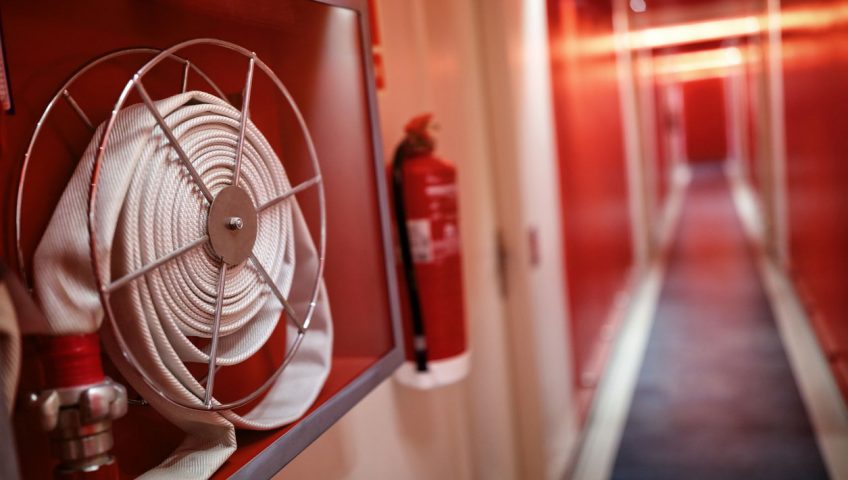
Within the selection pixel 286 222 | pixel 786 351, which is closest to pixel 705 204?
pixel 786 351

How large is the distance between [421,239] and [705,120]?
64.2 ft

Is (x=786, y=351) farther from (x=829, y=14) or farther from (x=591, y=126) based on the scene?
(x=829, y=14)

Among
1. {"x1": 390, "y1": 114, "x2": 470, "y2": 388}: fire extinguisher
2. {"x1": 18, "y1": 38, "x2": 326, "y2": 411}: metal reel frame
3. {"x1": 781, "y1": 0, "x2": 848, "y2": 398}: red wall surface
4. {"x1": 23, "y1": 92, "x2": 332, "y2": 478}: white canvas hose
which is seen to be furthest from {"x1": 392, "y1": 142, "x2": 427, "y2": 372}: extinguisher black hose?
{"x1": 781, "y1": 0, "x2": 848, "y2": 398}: red wall surface

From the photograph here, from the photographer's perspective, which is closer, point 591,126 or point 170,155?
point 170,155

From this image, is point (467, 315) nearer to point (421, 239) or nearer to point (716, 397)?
point (421, 239)

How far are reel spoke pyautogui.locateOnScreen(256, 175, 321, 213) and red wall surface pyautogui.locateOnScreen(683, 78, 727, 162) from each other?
19448 mm

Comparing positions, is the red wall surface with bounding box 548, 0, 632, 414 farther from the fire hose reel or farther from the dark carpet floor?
the fire hose reel

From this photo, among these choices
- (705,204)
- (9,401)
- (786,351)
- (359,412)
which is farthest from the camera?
(705,204)

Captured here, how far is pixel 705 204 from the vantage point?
12031 millimetres

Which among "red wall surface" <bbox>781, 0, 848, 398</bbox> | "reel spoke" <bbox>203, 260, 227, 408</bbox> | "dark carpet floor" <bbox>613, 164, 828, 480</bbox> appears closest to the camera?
"reel spoke" <bbox>203, 260, 227, 408</bbox>

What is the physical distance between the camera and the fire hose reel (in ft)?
2.45

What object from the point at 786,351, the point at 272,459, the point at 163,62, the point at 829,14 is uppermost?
the point at 829,14

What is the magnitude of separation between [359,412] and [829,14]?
2.85 metres

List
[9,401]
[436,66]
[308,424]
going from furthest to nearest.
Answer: [436,66] < [308,424] < [9,401]
